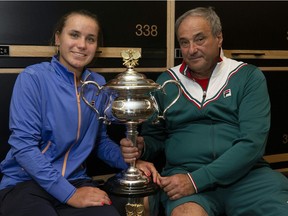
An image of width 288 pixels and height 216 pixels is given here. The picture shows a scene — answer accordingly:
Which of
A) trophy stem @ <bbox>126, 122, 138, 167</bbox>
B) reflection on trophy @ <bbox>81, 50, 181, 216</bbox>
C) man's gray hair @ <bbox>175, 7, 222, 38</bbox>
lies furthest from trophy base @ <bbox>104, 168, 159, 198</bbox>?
man's gray hair @ <bbox>175, 7, 222, 38</bbox>

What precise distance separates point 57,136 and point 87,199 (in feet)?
0.81

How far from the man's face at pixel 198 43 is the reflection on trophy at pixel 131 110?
303mm

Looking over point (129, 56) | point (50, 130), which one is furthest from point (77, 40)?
point (50, 130)

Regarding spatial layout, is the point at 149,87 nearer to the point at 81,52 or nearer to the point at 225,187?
the point at 81,52

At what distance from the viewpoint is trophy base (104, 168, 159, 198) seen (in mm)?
1244

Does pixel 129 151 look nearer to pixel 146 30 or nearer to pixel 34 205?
pixel 34 205

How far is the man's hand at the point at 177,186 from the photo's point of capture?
134 cm

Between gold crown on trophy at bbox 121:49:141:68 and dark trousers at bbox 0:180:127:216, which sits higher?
gold crown on trophy at bbox 121:49:141:68

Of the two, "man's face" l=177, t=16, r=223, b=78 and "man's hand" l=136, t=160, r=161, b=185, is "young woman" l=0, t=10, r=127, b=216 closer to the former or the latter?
"man's hand" l=136, t=160, r=161, b=185

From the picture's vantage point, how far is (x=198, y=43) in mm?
Answer: 1541

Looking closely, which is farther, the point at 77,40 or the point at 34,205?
the point at 77,40

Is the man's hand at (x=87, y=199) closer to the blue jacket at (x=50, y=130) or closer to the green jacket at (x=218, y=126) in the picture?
the blue jacket at (x=50, y=130)

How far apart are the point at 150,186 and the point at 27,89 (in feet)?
1.72

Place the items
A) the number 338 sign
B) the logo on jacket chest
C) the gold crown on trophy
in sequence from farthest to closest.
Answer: the number 338 sign < the logo on jacket chest < the gold crown on trophy
